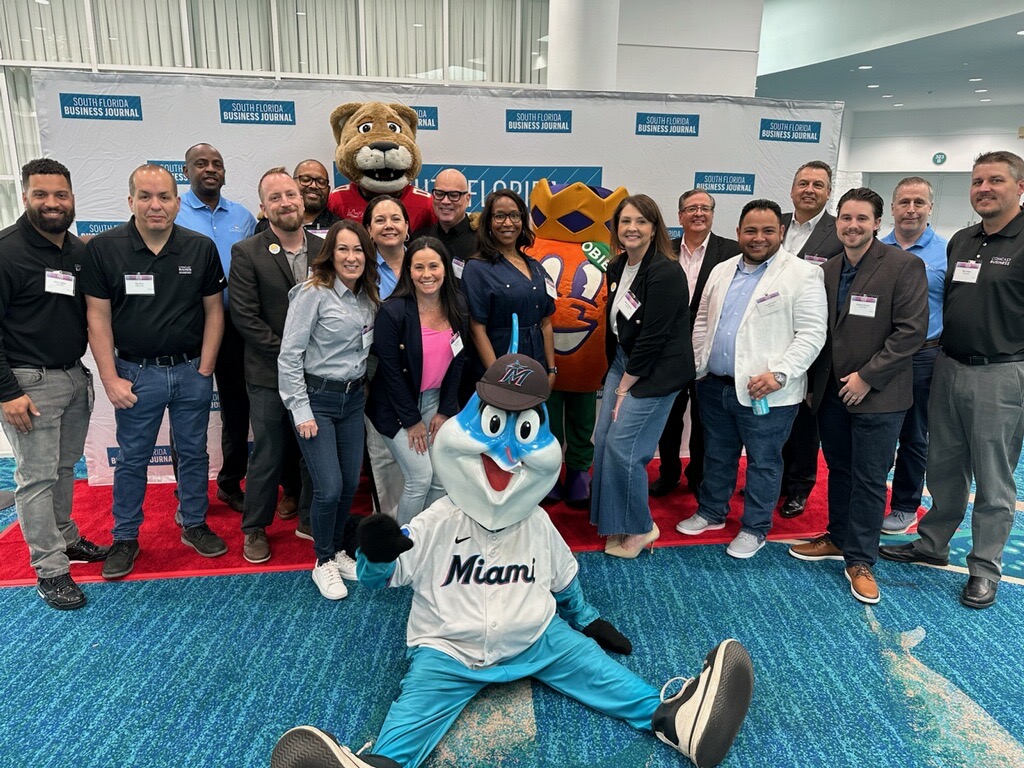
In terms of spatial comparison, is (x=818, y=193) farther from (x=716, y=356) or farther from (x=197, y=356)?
(x=197, y=356)

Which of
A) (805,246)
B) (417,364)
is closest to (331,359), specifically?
(417,364)

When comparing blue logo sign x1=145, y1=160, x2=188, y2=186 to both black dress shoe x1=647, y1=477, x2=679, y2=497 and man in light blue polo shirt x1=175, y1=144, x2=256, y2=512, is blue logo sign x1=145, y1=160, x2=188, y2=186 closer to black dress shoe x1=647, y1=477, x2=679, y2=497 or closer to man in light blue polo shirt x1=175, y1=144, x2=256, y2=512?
man in light blue polo shirt x1=175, y1=144, x2=256, y2=512

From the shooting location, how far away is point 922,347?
3.21 meters

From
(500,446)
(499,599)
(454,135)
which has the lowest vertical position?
(499,599)

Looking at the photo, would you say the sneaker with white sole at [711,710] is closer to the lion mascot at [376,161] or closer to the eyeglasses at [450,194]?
the eyeglasses at [450,194]

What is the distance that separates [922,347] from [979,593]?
1.17 metres

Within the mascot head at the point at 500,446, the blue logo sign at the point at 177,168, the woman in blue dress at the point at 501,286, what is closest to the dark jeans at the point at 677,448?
the woman in blue dress at the point at 501,286

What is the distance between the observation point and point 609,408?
3061 mm

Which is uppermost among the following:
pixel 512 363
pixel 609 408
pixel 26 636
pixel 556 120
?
pixel 556 120

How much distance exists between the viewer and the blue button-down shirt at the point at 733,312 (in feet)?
9.50

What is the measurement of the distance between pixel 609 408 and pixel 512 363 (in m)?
1.22

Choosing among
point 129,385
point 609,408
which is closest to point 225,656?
point 129,385

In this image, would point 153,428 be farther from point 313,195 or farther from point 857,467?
point 857,467

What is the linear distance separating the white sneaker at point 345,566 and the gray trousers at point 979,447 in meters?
2.63
